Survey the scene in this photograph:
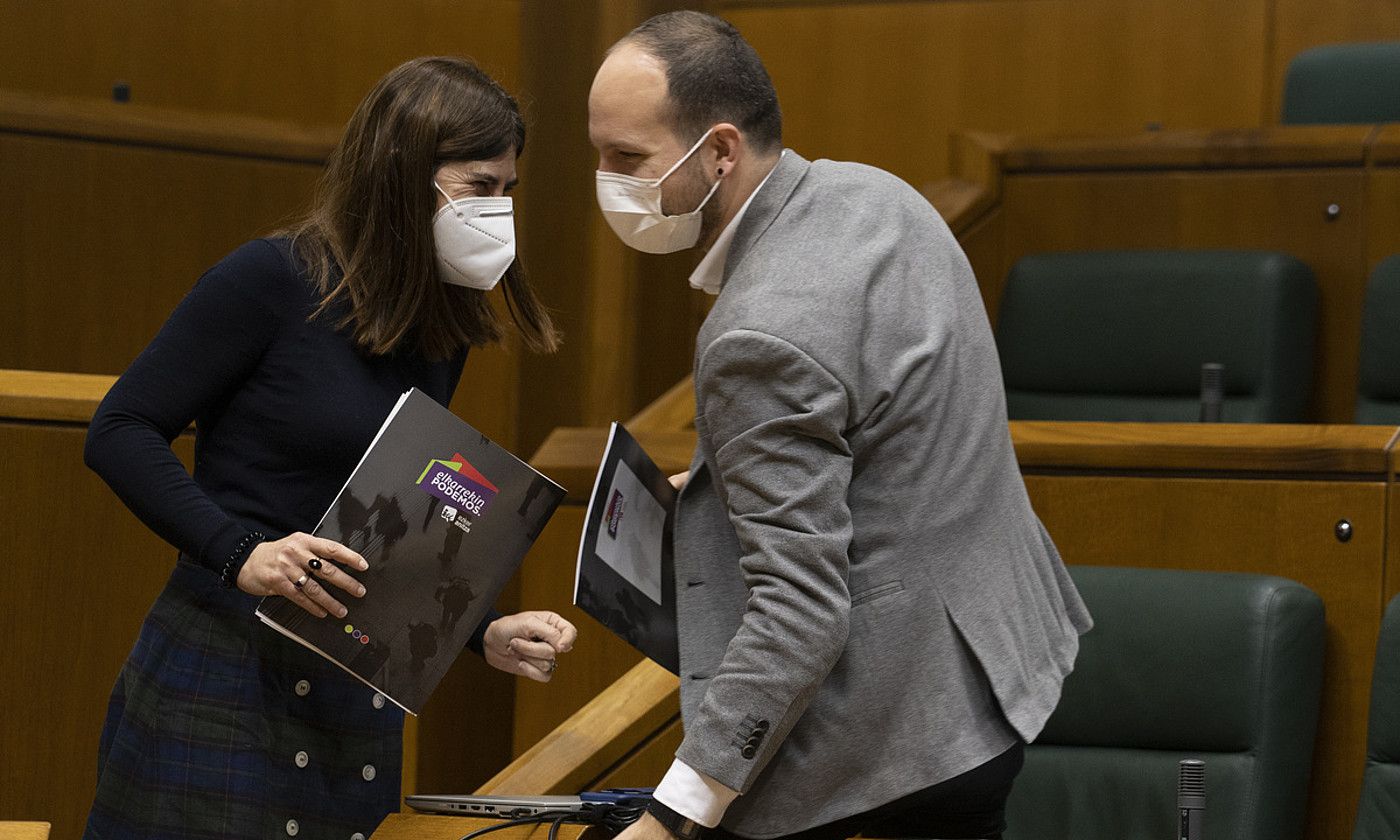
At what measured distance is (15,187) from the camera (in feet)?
4.75

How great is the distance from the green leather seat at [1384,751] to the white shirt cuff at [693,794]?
397 mm

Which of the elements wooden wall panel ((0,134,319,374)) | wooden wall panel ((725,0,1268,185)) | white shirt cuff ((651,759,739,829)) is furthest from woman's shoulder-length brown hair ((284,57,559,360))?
wooden wall panel ((725,0,1268,185))

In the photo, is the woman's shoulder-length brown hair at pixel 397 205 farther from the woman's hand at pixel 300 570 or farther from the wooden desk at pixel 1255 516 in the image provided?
the wooden desk at pixel 1255 516

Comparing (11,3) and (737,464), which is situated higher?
(11,3)

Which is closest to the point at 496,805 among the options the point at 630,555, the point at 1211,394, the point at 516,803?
the point at 516,803

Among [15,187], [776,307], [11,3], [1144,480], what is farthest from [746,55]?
[11,3]

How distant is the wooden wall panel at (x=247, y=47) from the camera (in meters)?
1.58

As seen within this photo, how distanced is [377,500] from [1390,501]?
594 mm

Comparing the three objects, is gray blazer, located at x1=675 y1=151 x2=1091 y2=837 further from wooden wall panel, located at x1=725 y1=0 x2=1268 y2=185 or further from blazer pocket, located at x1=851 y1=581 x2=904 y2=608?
wooden wall panel, located at x1=725 y1=0 x2=1268 y2=185

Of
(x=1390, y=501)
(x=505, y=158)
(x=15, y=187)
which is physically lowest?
(x=1390, y=501)

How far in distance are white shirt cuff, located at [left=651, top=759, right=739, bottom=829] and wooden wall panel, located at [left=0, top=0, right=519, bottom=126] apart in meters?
1.16

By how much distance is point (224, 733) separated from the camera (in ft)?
1.99

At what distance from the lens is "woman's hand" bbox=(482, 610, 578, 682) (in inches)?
25.9

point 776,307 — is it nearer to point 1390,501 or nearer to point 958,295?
point 958,295
